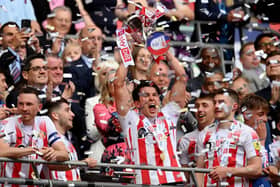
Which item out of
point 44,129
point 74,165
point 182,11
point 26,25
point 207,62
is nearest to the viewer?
point 74,165

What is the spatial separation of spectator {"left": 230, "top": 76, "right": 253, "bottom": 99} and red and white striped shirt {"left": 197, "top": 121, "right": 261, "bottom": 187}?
1858 millimetres

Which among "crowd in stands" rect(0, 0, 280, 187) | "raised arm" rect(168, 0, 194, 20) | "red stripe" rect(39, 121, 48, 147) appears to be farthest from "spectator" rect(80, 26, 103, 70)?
"red stripe" rect(39, 121, 48, 147)

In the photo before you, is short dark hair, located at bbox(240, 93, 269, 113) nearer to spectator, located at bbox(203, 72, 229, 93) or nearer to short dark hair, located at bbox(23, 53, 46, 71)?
spectator, located at bbox(203, 72, 229, 93)

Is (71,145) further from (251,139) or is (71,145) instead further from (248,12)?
(248,12)

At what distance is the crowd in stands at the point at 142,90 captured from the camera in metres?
9.95

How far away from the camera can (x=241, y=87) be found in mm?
12305

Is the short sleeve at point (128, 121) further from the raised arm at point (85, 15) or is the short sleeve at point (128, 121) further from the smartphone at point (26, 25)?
the raised arm at point (85, 15)

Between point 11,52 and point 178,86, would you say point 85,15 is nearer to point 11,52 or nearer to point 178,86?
point 11,52

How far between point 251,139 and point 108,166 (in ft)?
5.35

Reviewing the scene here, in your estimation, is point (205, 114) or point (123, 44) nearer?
point (123, 44)

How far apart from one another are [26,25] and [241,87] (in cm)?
278

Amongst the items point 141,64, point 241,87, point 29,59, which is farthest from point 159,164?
point 241,87

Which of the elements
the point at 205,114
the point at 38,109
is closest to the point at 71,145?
the point at 38,109

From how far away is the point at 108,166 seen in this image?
9.51m
